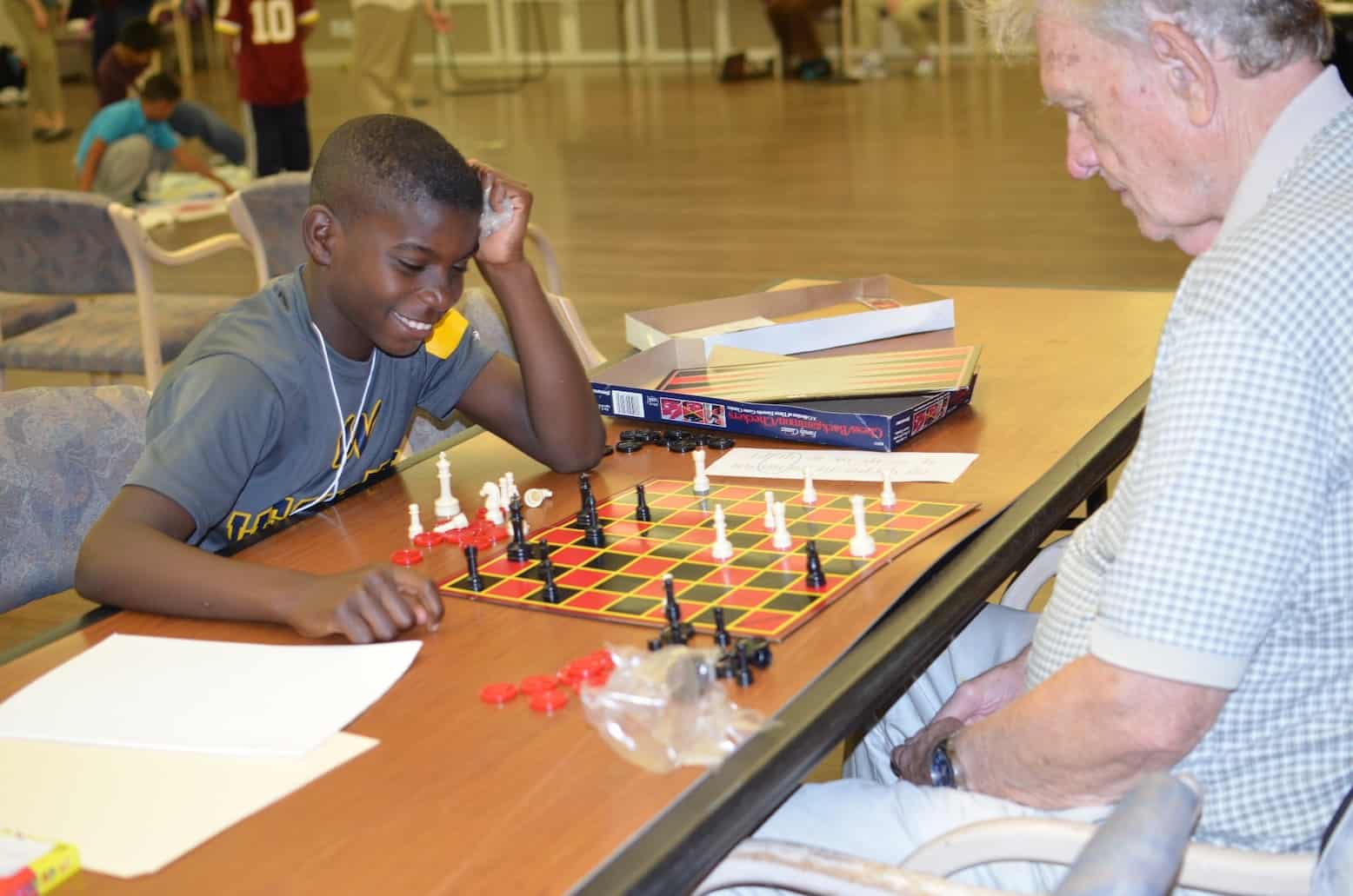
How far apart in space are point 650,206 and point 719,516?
6831mm

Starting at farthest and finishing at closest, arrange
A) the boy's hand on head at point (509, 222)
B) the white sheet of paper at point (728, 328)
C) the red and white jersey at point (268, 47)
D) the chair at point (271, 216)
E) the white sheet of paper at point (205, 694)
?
the red and white jersey at point (268, 47), the chair at point (271, 216), the white sheet of paper at point (728, 328), the boy's hand on head at point (509, 222), the white sheet of paper at point (205, 694)

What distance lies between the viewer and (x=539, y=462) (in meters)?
2.20

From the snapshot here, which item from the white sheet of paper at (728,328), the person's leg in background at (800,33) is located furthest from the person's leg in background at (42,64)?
the white sheet of paper at (728,328)

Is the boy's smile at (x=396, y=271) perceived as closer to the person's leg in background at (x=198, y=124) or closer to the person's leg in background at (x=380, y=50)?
the person's leg in background at (x=198, y=124)

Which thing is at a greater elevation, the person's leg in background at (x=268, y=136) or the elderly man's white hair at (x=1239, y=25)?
the elderly man's white hair at (x=1239, y=25)

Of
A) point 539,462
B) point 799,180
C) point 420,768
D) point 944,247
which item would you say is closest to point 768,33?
point 799,180

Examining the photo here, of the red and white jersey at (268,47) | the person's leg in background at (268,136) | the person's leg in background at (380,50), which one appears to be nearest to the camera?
the red and white jersey at (268,47)

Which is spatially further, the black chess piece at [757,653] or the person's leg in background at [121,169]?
the person's leg in background at [121,169]

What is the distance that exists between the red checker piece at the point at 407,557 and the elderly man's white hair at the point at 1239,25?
37.1 inches

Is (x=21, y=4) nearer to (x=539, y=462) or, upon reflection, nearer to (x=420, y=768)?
(x=539, y=462)

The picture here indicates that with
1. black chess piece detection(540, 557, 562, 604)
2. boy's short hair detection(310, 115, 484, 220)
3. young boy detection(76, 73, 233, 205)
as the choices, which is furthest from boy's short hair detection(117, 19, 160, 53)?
black chess piece detection(540, 557, 562, 604)

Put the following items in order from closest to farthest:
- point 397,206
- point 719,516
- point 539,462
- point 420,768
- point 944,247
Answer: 1. point 420,768
2. point 719,516
3. point 397,206
4. point 539,462
5. point 944,247

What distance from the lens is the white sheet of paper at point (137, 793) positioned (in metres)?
1.18

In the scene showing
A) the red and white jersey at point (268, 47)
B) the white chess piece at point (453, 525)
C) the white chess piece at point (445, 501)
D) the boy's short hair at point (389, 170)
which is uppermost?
the red and white jersey at point (268, 47)
